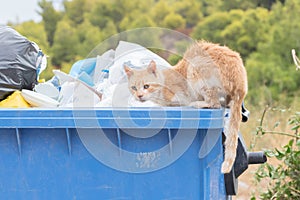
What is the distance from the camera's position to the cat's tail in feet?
7.35

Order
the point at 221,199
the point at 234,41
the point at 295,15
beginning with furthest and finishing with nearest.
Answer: the point at 234,41
the point at 295,15
the point at 221,199

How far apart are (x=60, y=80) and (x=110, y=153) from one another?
0.80 m

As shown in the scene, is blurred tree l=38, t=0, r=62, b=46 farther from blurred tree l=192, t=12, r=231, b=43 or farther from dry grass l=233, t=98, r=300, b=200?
dry grass l=233, t=98, r=300, b=200

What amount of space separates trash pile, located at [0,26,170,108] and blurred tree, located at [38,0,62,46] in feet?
23.3

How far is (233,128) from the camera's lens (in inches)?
90.7

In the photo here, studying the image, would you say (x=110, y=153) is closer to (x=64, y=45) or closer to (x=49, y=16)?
(x=64, y=45)

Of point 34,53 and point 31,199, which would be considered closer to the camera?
point 31,199

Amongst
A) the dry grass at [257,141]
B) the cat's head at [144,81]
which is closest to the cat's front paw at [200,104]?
the cat's head at [144,81]

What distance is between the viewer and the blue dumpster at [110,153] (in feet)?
7.15

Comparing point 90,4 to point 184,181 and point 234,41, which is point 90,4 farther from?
point 184,181

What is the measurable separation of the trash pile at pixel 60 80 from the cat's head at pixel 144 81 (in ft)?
0.13

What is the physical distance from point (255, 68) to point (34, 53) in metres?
5.39

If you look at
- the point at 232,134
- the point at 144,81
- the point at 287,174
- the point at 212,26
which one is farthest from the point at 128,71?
the point at 212,26

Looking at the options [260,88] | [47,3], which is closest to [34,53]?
[260,88]
